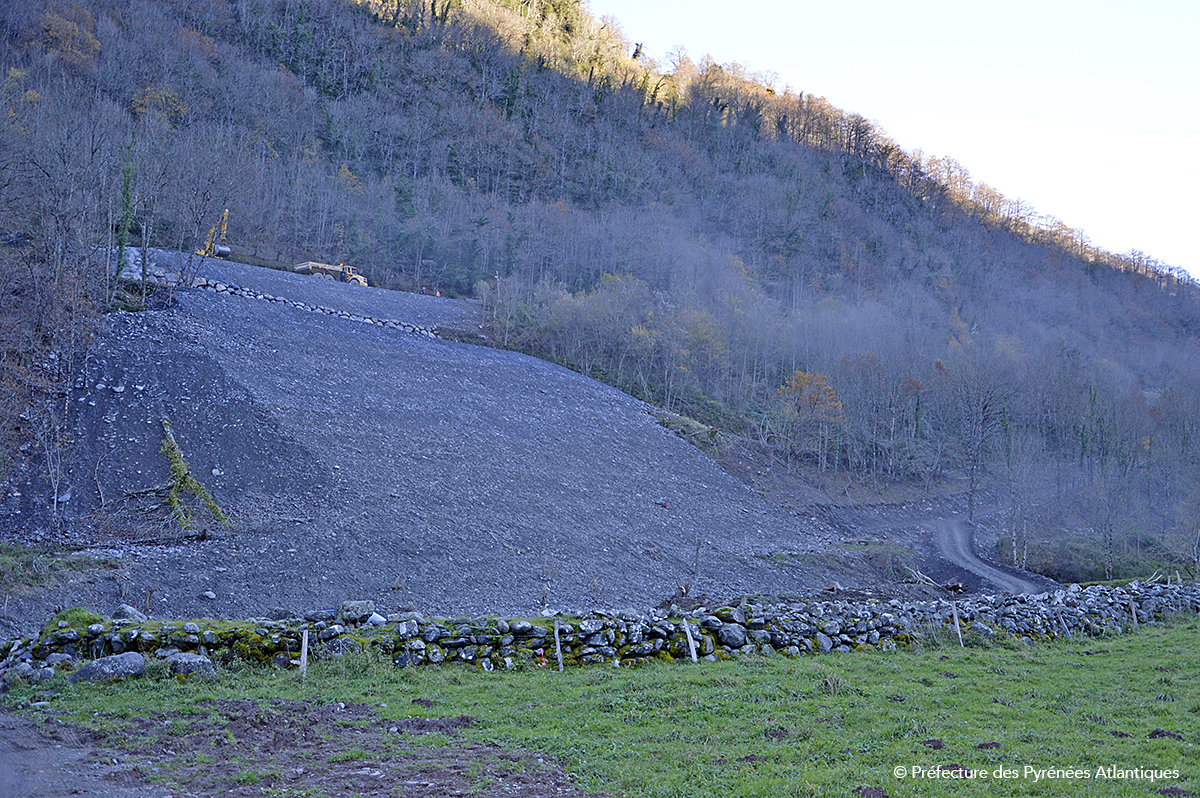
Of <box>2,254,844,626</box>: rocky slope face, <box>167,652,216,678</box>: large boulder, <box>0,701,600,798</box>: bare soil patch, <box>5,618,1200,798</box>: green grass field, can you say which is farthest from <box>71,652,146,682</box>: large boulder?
<box>2,254,844,626</box>: rocky slope face

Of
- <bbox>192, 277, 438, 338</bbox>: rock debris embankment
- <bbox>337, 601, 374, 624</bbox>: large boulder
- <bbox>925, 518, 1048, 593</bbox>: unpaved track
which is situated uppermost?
<bbox>192, 277, 438, 338</bbox>: rock debris embankment

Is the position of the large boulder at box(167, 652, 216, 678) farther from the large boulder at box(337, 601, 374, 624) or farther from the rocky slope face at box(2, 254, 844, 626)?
the rocky slope face at box(2, 254, 844, 626)

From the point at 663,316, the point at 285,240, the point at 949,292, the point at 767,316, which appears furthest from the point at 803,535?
the point at 949,292

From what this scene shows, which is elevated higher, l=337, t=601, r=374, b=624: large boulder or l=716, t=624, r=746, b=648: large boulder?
l=716, t=624, r=746, b=648: large boulder

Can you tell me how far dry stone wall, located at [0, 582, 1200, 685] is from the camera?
10250 millimetres

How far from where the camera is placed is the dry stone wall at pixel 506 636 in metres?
10.2

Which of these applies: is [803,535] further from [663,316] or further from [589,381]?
[663,316]

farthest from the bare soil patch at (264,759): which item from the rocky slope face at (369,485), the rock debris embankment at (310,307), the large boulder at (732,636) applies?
the rock debris embankment at (310,307)

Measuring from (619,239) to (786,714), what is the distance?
237ft

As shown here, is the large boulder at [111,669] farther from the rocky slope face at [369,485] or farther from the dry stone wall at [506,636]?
the rocky slope face at [369,485]

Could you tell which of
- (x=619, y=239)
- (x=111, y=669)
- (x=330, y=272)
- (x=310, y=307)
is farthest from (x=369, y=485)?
(x=619, y=239)

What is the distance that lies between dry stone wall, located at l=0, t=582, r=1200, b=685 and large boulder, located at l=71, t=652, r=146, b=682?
24 mm

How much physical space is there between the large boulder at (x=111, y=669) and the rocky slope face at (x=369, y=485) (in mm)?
4914

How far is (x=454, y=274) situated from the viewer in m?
65.5
